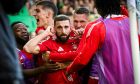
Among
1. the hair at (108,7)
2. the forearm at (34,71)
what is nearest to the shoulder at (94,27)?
the hair at (108,7)

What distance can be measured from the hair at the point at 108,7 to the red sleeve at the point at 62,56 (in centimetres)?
94

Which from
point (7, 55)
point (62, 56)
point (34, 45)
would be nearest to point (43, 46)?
point (34, 45)

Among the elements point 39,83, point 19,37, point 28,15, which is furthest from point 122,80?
point 28,15

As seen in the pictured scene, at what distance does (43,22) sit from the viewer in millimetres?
7770

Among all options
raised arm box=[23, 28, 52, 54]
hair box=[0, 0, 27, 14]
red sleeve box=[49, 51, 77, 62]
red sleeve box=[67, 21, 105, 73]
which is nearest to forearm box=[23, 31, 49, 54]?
raised arm box=[23, 28, 52, 54]

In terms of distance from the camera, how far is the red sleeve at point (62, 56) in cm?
561

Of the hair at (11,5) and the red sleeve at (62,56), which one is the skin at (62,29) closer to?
the red sleeve at (62,56)

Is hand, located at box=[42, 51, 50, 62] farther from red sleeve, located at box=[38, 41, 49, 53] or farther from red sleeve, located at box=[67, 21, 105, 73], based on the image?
red sleeve, located at box=[67, 21, 105, 73]

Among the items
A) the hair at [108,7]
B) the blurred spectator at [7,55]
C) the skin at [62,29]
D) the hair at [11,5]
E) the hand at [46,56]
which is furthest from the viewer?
the skin at [62,29]

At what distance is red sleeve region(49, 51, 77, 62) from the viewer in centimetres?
561

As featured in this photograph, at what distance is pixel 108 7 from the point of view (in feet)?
15.6

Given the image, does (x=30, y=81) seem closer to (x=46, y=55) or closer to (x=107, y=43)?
(x=46, y=55)

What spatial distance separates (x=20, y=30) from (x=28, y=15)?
2620mm

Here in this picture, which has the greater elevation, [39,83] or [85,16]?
[85,16]
